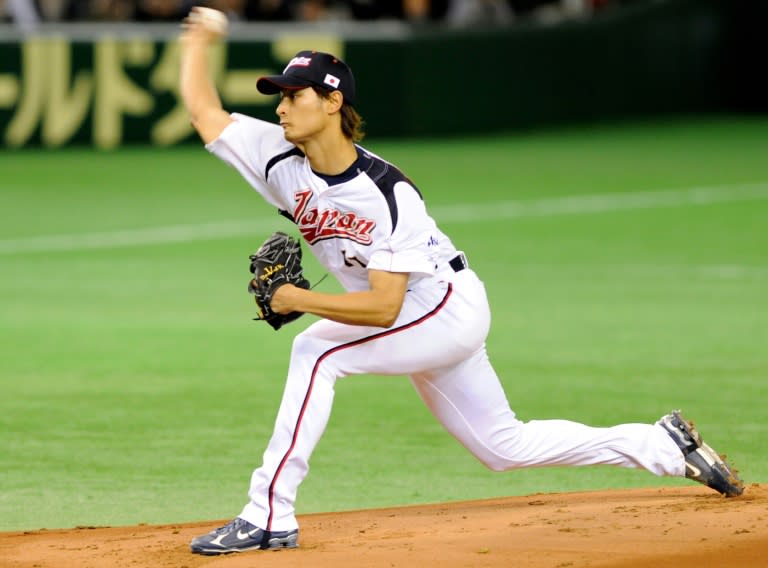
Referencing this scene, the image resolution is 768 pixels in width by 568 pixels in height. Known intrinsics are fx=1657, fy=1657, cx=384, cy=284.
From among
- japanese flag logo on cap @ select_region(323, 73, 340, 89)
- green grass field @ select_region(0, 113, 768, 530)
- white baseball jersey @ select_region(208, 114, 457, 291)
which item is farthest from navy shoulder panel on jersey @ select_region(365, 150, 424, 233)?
green grass field @ select_region(0, 113, 768, 530)

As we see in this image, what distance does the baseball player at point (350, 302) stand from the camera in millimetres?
5902

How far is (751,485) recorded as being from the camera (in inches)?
273

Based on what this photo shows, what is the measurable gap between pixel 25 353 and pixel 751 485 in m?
5.50

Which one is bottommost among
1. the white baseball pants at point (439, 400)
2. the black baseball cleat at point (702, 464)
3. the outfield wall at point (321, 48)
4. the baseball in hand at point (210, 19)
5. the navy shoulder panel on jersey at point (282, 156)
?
the outfield wall at point (321, 48)

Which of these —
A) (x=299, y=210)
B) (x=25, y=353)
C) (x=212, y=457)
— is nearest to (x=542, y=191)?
(x=25, y=353)

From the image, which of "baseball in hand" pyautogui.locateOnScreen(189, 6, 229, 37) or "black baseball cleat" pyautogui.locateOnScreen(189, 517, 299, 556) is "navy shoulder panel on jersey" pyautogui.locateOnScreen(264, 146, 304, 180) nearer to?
"baseball in hand" pyautogui.locateOnScreen(189, 6, 229, 37)

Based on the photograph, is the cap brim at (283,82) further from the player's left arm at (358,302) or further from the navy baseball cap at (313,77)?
the player's left arm at (358,302)

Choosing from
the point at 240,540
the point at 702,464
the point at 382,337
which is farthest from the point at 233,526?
the point at 702,464

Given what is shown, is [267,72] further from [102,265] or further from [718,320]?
[718,320]

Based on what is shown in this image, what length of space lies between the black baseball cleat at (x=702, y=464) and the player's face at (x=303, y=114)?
6.20ft

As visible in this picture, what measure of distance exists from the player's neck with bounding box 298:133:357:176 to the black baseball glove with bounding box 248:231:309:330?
320 millimetres

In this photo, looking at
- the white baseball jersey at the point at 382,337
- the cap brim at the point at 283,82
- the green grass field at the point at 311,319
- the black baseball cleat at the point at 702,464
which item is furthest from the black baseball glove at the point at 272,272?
the black baseball cleat at the point at 702,464

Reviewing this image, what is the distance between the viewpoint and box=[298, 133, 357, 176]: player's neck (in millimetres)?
6094

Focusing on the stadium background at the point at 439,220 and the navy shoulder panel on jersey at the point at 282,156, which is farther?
the stadium background at the point at 439,220
